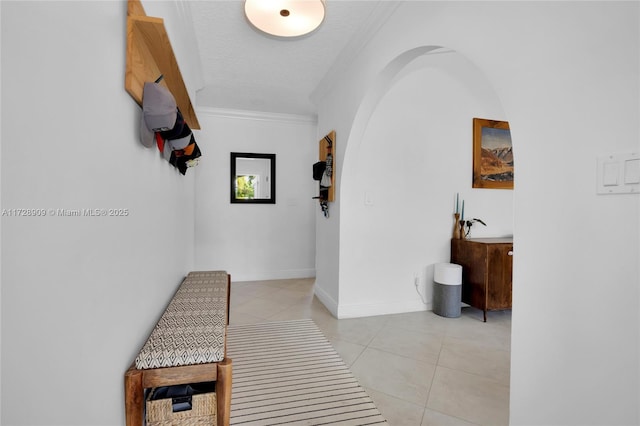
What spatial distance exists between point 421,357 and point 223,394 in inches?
64.6

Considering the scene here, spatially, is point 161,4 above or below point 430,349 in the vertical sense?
above

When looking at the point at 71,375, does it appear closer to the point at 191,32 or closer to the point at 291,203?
the point at 191,32

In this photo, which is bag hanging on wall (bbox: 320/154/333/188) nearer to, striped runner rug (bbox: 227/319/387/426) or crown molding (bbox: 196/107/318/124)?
striped runner rug (bbox: 227/319/387/426)

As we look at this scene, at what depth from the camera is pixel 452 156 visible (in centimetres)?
346

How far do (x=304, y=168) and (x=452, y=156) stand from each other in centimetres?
229

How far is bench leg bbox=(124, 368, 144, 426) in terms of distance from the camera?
43.3 inches

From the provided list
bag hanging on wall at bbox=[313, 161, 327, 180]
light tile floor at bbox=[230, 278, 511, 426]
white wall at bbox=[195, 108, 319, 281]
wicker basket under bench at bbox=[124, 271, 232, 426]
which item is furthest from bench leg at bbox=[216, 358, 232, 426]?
white wall at bbox=[195, 108, 319, 281]

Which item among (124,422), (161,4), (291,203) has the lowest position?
(124,422)

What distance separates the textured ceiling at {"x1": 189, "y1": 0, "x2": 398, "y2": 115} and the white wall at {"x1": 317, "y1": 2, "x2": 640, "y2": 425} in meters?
1.14

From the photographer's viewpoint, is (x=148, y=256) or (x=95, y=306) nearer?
(x=95, y=306)

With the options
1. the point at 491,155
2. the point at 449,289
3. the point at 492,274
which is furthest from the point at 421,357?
the point at 491,155

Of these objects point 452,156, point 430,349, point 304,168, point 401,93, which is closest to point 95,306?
point 430,349

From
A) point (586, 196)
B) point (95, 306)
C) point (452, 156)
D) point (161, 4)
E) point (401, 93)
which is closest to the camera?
point (95, 306)

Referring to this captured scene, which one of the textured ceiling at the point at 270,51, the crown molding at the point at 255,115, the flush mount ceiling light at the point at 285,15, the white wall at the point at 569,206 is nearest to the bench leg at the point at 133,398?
the white wall at the point at 569,206
